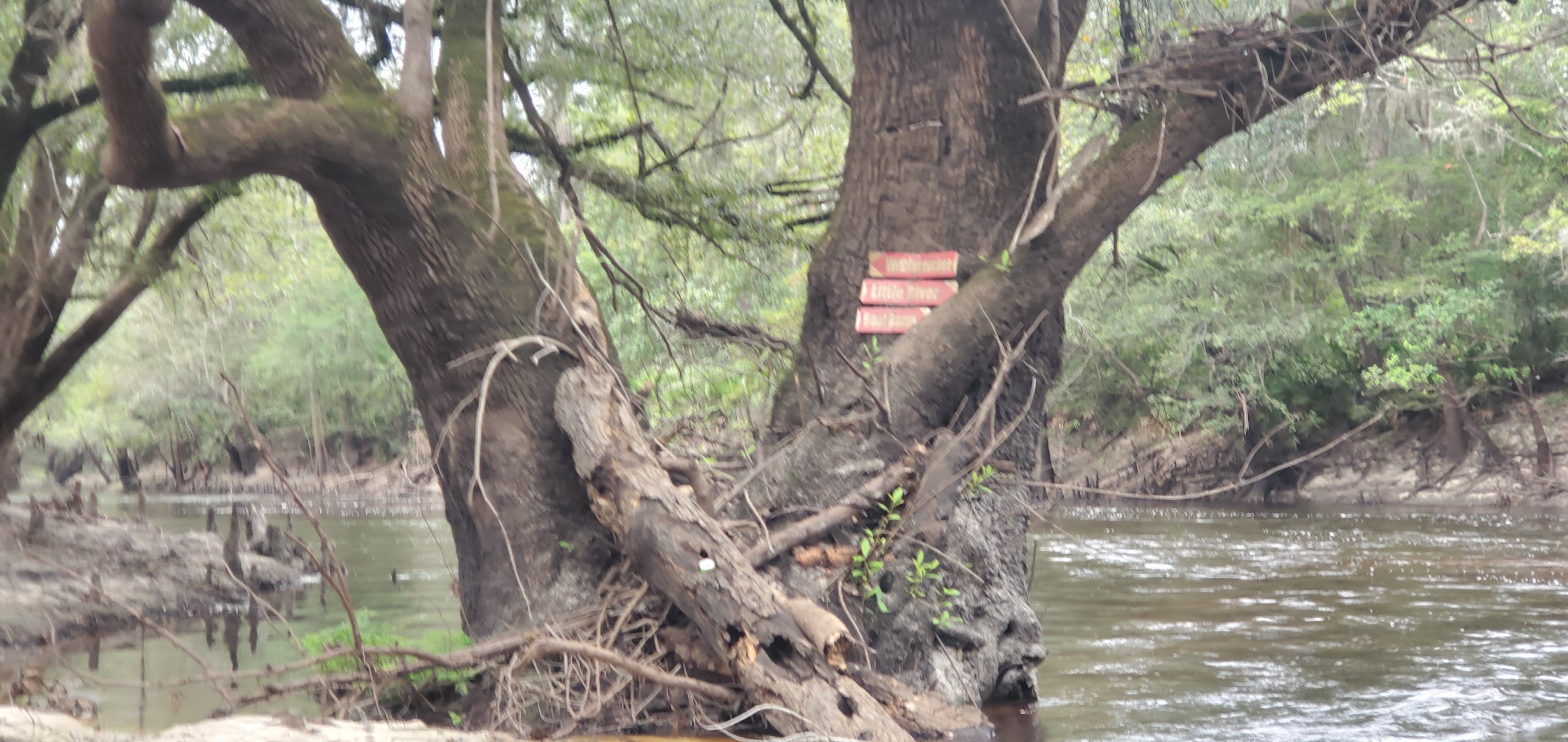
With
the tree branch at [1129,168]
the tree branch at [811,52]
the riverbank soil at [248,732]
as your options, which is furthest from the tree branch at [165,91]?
the tree branch at [1129,168]

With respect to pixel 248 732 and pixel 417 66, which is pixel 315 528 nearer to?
pixel 248 732

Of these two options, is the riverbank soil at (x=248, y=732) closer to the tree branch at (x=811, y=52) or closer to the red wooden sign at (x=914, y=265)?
the red wooden sign at (x=914, y=265)

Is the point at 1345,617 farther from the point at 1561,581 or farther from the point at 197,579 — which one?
the point at 197,579

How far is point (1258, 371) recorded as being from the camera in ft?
72.8

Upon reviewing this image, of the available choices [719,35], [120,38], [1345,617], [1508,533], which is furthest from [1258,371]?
[120,38]

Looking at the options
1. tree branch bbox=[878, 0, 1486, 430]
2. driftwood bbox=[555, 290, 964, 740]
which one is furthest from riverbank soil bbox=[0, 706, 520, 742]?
tree branch bbox=[878, 0, 1486, 430]

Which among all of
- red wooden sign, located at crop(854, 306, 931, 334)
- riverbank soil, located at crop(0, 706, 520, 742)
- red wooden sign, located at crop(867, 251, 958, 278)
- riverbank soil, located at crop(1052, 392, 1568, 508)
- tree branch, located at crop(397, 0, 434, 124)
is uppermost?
Result: tree branch, located at crop(397, 0, 434, 124)

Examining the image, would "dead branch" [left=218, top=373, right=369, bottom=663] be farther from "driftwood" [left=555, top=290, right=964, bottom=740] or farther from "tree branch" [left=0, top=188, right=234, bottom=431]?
"tree branch" [left=0, top=188, right=234, bottom=431]

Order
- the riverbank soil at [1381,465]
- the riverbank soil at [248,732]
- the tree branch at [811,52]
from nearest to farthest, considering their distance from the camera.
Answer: the riverbank soil at [248,732]
the tree branch at [811,52]
the riverbank soil at [1381,465]

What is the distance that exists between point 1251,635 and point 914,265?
4270 millimetres

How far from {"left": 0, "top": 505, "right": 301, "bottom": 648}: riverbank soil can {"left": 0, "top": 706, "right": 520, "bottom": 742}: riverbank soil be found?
17.0ft

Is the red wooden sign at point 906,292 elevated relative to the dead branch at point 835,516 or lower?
elevated

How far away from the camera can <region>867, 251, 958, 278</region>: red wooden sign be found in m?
6.28

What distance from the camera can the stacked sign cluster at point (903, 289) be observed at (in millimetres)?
6258
